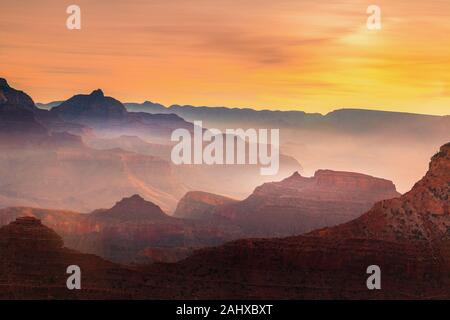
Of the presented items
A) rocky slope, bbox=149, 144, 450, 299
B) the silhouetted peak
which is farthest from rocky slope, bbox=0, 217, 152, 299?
rocky slope, bbox=149, 144, 450, 299

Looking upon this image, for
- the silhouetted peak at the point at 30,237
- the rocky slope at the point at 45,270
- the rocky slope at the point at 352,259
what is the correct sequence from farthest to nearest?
the silhouetted peak at the point at 30,237
the rocky slope at the point at 45,270
the rocky slope at the point at 352,259

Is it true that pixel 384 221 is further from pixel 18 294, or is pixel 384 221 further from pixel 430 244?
pixel 18 294

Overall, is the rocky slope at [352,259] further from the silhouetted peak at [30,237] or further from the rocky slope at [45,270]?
the silhouetted peak at [30,237]

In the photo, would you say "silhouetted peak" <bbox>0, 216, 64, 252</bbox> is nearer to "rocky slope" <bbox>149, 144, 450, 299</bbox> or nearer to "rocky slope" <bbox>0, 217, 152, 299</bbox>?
"rocky slope" <bbox>0, 217, 152, 299</bbox>

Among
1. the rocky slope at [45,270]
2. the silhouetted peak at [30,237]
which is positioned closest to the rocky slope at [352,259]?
the rocky slope at [45,270]

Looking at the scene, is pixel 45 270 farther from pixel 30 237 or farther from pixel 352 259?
pixel 352 259

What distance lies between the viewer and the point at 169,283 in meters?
128

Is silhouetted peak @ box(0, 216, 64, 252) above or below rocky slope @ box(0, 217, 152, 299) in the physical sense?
above

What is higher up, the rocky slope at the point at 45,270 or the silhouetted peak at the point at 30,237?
the silhouetted peak at the point at 30,237

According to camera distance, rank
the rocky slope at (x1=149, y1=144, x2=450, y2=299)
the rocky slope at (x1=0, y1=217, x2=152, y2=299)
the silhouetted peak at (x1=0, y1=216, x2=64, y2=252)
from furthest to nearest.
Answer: the silhouetted peak at (x1=0, y1=216, x2=64, y2=252) → the rocky slope at (x1=0, y1=217, x2=152, y2=299) → the rocky slope at (x1=149, y1=144, x2=450, y2=299)

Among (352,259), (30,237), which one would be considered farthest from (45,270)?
(352,259)

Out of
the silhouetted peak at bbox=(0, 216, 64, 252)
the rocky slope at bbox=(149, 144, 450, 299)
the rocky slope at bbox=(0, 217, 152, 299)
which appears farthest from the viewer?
the silhouetted peak at bbox=(0, 216, 64, 252)

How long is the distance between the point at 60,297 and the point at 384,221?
105 feet

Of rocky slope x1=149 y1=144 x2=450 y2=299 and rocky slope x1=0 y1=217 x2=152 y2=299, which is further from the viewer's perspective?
rocky slope x1=0 y1=217 x2=152 y2=299
